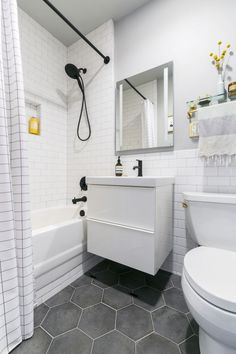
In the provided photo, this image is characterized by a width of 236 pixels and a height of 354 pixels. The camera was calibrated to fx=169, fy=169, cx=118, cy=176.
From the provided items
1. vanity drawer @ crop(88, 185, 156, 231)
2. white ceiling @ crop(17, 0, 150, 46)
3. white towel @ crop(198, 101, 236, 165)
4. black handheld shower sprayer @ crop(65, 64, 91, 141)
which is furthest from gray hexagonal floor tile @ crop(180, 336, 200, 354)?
white ceiling @ crop(17, 0, 150, 46)

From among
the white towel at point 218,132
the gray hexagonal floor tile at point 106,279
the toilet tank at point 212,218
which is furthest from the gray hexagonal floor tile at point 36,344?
the white towel at point 218,132

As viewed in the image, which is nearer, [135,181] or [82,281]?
[135,181]

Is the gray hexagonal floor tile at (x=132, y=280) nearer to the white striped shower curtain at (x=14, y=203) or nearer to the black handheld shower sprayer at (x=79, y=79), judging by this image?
the white striped shower curtain at (x=14, y=203)

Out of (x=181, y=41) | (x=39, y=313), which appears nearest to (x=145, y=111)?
(x=181, y=41)

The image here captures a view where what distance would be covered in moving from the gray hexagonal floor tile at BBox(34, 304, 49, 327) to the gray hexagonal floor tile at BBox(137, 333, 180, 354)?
597mm

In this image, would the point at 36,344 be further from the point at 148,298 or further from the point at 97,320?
the point at 148,298

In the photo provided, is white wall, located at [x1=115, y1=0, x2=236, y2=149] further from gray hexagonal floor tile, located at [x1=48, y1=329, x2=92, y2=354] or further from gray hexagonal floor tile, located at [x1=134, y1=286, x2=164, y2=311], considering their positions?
gray hexagonal floor tile, located at [x1=48, y1=329, x2=92, y2=354]

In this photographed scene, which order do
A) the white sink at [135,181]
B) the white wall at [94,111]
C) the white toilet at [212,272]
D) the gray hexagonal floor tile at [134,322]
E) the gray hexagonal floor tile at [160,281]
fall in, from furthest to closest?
the white wall at [94,111]
the gray hexagonal floor tile at [160,281]
the white sink at [135,181]
the gray hexagonal floor tile at [134,322]
the white toilet at [212,272]

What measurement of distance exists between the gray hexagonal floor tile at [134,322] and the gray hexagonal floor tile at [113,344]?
0.12 ft

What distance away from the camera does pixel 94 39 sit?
6.19ft

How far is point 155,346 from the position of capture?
871mm

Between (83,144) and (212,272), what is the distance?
1.73 meters

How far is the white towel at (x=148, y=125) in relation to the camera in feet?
5.11

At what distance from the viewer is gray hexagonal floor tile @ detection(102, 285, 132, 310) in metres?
1.15
